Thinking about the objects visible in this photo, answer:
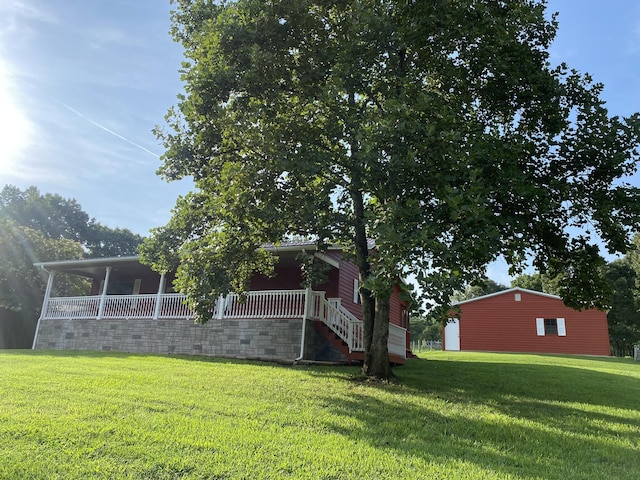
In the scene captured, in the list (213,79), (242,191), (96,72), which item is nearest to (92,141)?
(96,72)

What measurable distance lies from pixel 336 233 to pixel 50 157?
10.1m

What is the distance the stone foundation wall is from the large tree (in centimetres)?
356

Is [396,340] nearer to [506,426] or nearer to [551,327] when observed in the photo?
[506,426]

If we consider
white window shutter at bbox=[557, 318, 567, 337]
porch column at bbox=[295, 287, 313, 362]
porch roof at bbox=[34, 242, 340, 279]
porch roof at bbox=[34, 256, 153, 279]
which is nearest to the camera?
porch column at bbox=[295, 287, 313, 362]

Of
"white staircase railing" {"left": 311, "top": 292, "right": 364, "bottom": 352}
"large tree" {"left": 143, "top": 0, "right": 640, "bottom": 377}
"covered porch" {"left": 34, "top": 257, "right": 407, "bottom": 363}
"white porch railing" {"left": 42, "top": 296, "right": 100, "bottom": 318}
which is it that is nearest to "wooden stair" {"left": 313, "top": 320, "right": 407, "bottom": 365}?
"covered porch" {"left": 34, "top": 257, "right": 407, "bottom": 363}

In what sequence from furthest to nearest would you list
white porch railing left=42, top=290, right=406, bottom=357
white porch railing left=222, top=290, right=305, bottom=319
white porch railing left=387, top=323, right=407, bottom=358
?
1. white porch railing left=387, top=323, right=407, bottom=358
2. white porch railing left=222, top=290, right=305, bottom=319
3. white porch railing left=42, top=290, right=406, bottom=357

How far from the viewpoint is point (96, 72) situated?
1080 cm

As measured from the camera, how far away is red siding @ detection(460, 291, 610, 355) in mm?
26172

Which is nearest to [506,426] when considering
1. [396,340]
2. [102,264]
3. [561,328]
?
[396,340]

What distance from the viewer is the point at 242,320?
41.9ft

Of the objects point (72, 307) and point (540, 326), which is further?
point (540, 326)

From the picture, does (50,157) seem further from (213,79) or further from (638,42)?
(638,42)

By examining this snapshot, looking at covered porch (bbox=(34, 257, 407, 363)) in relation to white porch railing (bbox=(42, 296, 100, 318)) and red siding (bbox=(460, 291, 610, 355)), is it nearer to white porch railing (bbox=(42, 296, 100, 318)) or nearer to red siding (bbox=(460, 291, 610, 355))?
white porch railing (bbox=(42, 296, 100, 318))

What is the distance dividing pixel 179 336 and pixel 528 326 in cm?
2213
